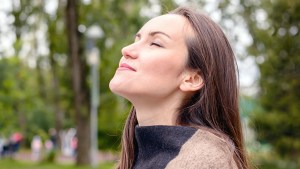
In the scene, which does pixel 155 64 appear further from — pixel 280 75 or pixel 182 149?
pixel 280 75

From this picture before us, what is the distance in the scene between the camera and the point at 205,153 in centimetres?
164

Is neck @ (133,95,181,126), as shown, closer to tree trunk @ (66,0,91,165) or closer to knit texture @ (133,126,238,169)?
knit texture @ (133,126,238,169)

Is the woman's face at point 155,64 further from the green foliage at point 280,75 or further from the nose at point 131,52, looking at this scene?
the green foliage at point 280,75

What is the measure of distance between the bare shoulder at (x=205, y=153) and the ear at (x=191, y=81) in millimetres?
163

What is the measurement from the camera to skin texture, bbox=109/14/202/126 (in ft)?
5.84

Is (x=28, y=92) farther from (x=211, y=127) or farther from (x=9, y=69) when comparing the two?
(x=211, y=127)

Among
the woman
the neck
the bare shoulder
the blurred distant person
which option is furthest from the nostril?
the blurred distant person

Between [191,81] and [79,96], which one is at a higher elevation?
[191,81]

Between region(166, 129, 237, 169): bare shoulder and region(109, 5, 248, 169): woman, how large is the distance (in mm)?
13

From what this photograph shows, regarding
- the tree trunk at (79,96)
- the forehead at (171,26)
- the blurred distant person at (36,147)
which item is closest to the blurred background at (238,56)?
the tree trunk at (79,96)

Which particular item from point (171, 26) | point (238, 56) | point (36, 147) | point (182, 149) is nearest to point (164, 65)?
point (171, 26)

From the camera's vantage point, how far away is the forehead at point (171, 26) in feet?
6.02

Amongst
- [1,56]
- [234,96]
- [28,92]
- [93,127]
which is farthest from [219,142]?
[93,127]

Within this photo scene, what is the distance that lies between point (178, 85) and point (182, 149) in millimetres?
227
